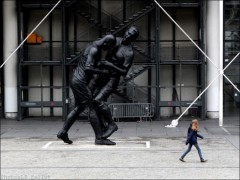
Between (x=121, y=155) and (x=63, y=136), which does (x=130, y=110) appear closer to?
(x=63, y=136)

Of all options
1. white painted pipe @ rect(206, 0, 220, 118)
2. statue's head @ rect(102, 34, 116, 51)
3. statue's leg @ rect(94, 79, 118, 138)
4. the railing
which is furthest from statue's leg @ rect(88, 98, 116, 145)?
white painted pipe @ rect(206, 0, 220, 118)

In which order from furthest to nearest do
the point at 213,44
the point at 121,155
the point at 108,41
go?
1. the point at 213,44
2. the point at 108,41
3. the point at 121,155

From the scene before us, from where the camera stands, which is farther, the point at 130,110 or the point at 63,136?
the point at 130,110

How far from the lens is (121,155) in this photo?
1555cm

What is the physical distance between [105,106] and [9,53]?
10.6m

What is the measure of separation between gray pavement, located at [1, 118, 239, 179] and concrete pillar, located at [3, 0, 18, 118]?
12.7ft

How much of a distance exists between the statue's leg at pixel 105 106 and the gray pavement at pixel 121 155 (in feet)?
1.68

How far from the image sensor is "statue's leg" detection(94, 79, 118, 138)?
55.9 ft

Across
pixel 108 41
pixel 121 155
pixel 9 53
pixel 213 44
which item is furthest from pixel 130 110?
pixel 121 155

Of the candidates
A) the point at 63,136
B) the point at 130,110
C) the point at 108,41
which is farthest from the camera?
the point at 130,110

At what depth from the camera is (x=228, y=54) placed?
88.6 feet

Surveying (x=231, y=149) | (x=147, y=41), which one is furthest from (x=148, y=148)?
(x=147, y=41)

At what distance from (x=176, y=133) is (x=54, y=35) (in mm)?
8876

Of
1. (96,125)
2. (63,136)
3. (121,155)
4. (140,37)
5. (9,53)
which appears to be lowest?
(121,155)
